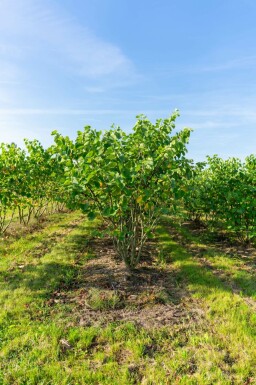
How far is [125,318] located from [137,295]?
967 millimetres

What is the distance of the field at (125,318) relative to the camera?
409 centimetres

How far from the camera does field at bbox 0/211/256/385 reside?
409 cm

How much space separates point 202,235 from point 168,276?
225 inches

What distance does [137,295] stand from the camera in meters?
6.41

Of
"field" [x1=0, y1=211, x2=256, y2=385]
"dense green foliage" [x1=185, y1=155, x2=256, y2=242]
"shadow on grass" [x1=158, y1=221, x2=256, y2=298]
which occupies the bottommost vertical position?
"field" [x1=0, y1=211, x2=256, y2=385]

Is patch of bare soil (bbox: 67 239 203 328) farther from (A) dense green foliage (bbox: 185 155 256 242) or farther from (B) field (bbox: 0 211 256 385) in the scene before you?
(A) dense green foliage (bbox: 185 155 256 242)

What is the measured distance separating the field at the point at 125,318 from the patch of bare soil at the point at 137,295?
2cm

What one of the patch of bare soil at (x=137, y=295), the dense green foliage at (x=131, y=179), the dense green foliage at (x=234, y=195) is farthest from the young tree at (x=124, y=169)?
the dense green foliage at (x=234, y=195)

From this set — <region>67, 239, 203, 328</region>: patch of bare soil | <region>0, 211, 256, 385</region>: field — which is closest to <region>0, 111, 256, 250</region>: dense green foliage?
<region>67, 239, 203, 328</region>: patch of bare soil

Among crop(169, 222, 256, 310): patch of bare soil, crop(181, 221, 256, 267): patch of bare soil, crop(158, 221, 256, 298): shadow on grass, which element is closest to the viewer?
crop(158, 221, 256, 298): shadow on grass

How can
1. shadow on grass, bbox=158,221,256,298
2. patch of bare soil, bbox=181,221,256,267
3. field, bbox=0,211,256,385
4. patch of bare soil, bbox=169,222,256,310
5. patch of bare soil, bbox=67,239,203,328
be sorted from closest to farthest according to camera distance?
field, bbox=0,211,256,385 → patch of bare soil, bbox=67,239,203,328 → shadow on grass, bbox=158,221,256,298 → patch of bare soil, bbox=169,222,256,310 → patch of bare soil, bbox=181,221,256,267

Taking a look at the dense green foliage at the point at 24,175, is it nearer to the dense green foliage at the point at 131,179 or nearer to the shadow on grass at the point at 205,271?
the dense green foliage at the point at 131,179

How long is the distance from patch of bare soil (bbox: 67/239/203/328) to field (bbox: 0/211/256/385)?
0.02 meters

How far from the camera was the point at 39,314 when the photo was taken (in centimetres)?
564
